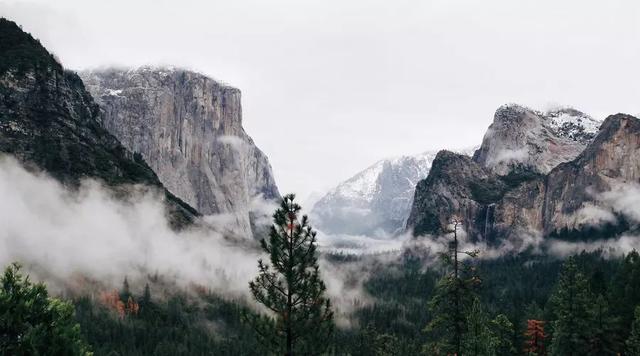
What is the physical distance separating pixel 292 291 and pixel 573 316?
4272 centimetres

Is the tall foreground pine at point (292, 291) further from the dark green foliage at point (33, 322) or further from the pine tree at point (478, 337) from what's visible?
the pine tree at point (478, 337)

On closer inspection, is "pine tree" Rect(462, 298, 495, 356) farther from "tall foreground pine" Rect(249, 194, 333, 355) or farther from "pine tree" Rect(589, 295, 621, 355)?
"tall foreground pine" Rect(249, 194, 333, 355)

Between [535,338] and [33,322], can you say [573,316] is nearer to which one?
[535,338]

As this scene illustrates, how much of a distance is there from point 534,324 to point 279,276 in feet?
235

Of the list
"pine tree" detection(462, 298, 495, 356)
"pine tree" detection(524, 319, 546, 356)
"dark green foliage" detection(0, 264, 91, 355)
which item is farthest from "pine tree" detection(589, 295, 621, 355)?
"dark green foliage" detection(0, 264, 91, 355)

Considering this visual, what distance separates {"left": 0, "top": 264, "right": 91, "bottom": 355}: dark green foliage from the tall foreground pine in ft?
34.7

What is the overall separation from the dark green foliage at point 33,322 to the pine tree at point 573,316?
5314cm

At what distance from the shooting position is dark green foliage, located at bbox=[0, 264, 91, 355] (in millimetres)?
23312

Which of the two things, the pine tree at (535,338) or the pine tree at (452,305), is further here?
the pine tree at (535,338)

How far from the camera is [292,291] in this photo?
33.3 metres

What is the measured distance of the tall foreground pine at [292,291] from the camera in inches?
1294

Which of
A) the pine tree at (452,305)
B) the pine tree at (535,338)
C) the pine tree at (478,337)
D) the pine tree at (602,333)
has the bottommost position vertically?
the pine tree at (535,338)

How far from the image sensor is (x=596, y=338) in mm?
65250

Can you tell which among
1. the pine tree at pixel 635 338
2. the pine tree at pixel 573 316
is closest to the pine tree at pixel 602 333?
the pine tree at pixel 573 316
